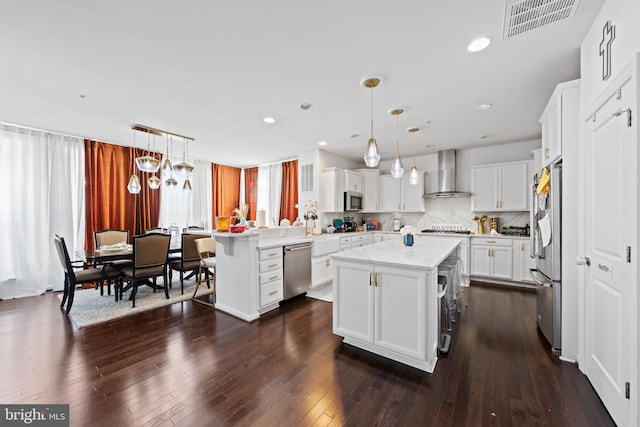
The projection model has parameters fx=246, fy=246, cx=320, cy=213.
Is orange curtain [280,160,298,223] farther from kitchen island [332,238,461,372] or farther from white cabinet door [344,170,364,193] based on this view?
kitchen island [332,238,461,372]

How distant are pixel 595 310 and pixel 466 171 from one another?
4006mm

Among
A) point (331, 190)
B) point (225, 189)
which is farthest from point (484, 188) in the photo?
point (225, 189)

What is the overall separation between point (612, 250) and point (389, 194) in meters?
4.37

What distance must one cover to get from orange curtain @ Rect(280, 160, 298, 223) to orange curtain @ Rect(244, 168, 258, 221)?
1139 millimetres

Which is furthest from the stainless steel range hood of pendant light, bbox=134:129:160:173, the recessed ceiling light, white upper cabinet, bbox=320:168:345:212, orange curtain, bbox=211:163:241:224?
orange curtain, bbox=211:163:241:224

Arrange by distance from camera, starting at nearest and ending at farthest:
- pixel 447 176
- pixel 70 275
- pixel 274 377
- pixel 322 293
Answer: pixel 274 377
pixel 70 275
pixel 322 293
pixel 447 176

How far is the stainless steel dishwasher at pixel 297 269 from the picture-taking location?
141 inches

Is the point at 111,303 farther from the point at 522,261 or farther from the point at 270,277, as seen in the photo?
the point at 522,261

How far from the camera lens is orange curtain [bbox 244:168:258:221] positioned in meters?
7.26

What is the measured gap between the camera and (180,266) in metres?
4.08

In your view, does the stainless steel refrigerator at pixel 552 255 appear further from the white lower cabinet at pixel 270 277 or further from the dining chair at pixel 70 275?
the dining chair at pixel 70 275

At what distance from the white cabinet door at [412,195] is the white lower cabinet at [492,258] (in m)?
1.30

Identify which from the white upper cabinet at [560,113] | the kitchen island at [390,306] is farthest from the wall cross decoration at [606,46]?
the kitchen island at [390,306]

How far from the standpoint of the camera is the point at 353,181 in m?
5.70
